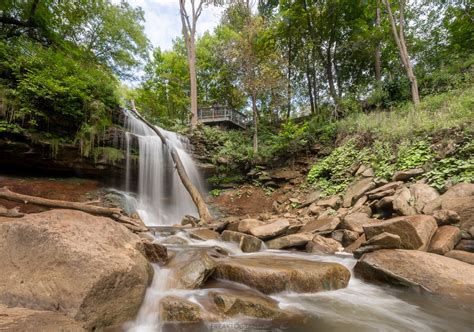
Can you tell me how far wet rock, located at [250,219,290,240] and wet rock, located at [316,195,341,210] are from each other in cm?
247

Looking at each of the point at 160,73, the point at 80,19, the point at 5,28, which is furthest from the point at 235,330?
the point at 160,73

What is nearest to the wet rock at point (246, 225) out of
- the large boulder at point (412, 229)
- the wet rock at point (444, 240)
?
the large boulder at point (412, 229)

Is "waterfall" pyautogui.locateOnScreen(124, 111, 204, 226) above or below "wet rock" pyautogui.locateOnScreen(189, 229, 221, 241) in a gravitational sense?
above

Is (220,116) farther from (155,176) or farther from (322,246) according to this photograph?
(322,246)

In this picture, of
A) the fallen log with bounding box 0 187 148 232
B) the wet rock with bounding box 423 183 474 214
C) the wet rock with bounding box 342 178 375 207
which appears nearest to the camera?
the fallen log with bounding box 0 187 148 232

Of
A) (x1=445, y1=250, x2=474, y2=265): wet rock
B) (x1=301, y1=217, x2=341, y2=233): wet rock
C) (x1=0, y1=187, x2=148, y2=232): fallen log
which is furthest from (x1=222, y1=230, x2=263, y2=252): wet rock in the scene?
(x1=445, y1=250, x2=474, y2=265): wet rock

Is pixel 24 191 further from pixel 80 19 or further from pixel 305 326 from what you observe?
pixel 305 326

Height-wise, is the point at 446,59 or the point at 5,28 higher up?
the point at 446,59

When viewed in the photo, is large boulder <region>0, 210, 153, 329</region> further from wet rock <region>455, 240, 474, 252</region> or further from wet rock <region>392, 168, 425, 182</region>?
wet rock <region>392, 168, 425, 182</region>

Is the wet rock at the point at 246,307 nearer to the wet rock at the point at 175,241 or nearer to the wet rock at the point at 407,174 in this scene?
the wet rock at the point at 175,241

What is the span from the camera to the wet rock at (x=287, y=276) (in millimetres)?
3617

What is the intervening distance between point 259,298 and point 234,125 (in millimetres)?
17562

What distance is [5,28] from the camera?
10555mm

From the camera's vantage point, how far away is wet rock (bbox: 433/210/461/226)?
4.76 meters
